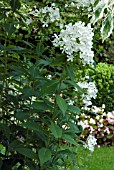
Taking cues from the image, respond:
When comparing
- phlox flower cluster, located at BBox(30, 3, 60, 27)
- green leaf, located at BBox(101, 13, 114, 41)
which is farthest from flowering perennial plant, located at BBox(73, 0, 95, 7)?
green leaf, located at BBox(101, 13, 114, 41)

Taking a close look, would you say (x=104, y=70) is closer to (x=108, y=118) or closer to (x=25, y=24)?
(x=108, y=118)

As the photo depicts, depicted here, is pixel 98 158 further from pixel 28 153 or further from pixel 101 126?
pixel 28 153

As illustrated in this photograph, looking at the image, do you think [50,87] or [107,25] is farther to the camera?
[107,25]

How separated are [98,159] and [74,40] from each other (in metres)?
3.31

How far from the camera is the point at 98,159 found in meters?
4.93

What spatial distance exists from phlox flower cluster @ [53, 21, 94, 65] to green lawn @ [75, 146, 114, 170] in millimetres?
2570

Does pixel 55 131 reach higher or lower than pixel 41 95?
lower

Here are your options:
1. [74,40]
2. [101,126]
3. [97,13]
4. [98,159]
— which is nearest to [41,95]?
[74,40]

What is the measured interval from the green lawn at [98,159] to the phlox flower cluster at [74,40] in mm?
2570

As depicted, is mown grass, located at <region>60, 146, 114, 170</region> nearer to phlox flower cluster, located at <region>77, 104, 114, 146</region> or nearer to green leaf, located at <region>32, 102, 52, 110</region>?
phlox flower cluster, located at <region>77, 104, 114, 146</region>

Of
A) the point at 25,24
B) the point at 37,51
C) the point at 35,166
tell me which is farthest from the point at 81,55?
the point at 35,166

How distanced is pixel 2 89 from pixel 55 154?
Answer: 0.41 metres

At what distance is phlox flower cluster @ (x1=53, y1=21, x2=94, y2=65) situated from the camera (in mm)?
1798

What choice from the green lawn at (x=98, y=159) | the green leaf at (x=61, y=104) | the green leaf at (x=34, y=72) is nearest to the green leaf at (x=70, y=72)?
the green leaf at (x=61, y=104)
